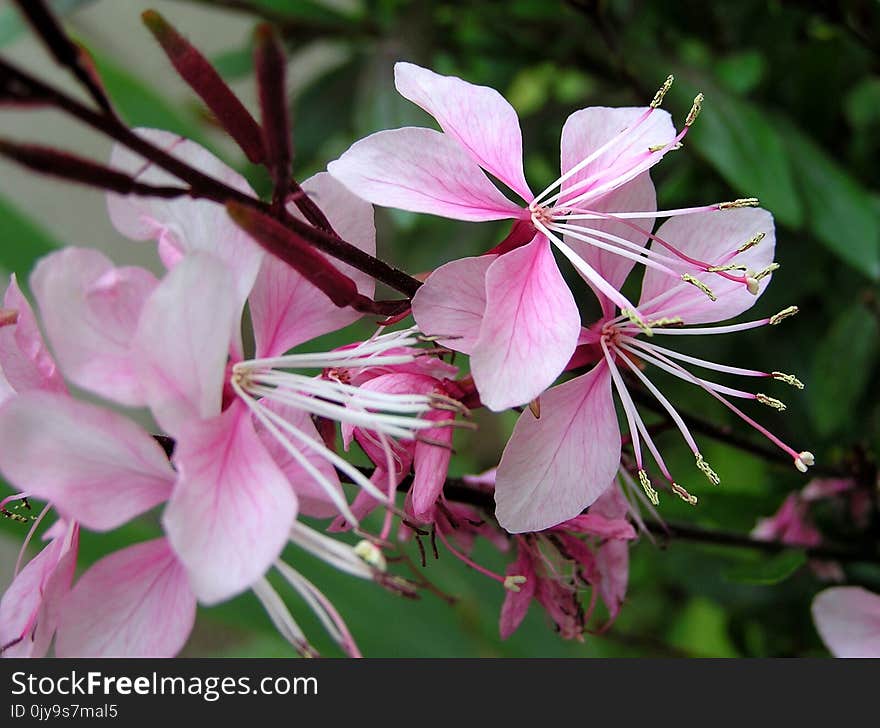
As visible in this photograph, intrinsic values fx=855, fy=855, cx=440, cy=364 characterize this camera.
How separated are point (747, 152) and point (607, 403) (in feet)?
1.23

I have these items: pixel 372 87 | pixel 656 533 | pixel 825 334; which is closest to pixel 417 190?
pixel 656 533

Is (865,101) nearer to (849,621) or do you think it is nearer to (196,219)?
(849,621)

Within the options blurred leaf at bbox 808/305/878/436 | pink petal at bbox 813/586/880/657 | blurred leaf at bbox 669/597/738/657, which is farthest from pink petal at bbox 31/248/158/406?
blurred leaf at bbox 669/597/738/657

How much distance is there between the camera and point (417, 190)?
15.6 inches

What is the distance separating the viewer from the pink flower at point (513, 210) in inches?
14.5

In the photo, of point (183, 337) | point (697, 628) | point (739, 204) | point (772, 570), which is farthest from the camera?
point (697, 628)

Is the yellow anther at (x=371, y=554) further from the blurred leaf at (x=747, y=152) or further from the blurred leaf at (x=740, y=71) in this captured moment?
the blurred leaf at (x=740, y=71)

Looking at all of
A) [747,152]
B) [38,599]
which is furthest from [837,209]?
[38,599]

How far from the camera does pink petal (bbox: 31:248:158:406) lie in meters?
0.33

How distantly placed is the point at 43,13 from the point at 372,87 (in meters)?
0.51

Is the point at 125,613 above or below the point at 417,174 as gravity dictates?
below

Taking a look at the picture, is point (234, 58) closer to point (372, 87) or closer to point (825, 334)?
point (372, 87)

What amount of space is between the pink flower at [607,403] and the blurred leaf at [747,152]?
0.25 metres

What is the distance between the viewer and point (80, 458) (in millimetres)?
338
